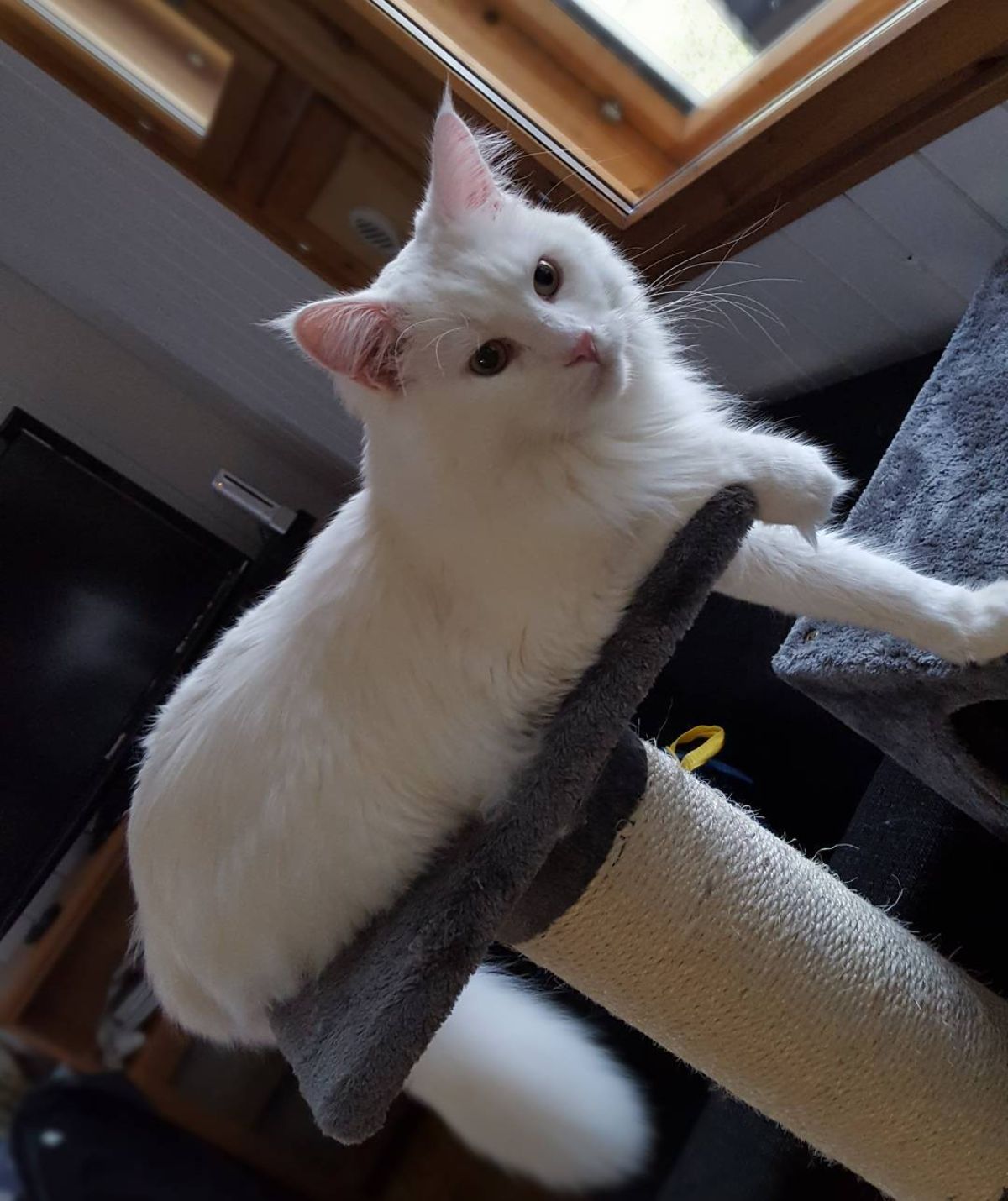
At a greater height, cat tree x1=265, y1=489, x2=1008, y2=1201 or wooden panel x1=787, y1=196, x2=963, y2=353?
wooden panel x1=787, y1=196, x2=963, y2=353

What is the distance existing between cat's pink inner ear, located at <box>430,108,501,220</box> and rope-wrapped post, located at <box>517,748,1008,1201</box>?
0.65 meters

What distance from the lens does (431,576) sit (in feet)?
3.24

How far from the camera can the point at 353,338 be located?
0.90 m

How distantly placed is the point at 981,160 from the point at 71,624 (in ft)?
6.44

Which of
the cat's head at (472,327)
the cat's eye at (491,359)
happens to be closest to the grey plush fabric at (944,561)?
the cat's head at (472,327)

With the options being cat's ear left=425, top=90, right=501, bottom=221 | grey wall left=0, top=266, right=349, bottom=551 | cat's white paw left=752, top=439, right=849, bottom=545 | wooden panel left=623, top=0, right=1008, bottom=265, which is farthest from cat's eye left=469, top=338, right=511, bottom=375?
grey wall left=0, top=266, right=349, bottom=551

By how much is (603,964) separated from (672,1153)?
0.78 m

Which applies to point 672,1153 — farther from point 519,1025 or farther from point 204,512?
point 204,512

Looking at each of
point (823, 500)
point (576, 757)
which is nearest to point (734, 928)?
point (576, 757)

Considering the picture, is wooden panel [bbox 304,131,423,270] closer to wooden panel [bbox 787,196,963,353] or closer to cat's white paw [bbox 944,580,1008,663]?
wooden panel [bbox 787,196,963,353]

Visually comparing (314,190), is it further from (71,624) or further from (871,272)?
(71,624)

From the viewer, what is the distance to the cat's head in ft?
2.93

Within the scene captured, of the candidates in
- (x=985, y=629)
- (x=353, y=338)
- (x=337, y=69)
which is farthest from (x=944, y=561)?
(x=337, y=69)

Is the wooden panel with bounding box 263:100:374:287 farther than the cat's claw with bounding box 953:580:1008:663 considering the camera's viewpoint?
Yes
